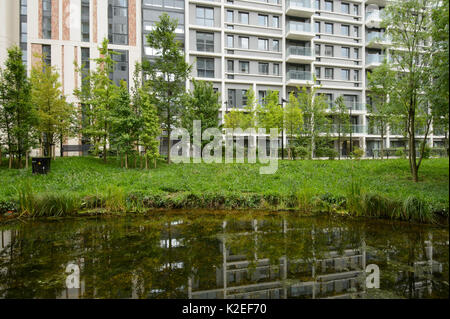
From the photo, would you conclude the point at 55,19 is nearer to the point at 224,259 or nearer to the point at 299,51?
the point at 299,51

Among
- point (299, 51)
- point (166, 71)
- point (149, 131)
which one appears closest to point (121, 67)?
point (166, 71)

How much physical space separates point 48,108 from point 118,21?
1840 centimetres

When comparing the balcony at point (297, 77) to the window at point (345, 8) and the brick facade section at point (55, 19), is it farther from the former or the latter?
the brick facade section at point (55, 19)

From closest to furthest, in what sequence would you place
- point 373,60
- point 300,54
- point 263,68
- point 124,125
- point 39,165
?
point 39,165
point 124,125
point 300,54
point 263,68
point 373,60

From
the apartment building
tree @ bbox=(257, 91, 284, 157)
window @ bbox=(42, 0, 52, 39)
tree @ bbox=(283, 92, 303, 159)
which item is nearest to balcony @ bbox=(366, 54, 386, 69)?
the apartment building

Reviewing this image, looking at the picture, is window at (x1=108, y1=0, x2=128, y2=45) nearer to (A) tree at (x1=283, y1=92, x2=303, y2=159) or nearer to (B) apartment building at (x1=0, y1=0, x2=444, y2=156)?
(B) apartment building at (x1=0, y1=0, x2=444, y2=156)

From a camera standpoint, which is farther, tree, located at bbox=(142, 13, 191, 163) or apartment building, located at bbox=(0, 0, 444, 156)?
apartment building, located at bbox=(0, 0, 444, 156)

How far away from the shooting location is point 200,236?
5.87 meters

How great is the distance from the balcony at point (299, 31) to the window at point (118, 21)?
18452mm

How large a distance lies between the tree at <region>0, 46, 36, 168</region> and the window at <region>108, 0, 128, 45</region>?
17.1m

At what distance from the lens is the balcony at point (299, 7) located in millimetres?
29781

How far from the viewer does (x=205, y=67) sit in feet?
94.6

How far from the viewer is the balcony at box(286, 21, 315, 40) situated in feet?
97.5

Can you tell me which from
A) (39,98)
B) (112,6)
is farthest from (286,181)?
(112,6)
